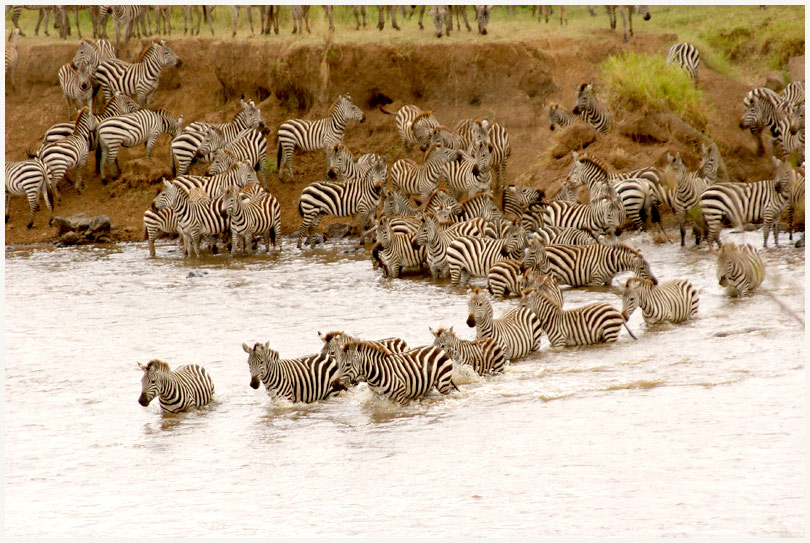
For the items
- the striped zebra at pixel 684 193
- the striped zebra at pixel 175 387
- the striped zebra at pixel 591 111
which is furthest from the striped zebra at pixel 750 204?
the striped zebra at pixel 175 387

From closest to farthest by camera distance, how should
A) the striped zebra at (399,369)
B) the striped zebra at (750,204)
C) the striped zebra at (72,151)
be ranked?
the striped zebra at (399,369)
the striped zebra at (750,204)
the striped zebra at (72,151)

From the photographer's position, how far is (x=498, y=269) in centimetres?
1275

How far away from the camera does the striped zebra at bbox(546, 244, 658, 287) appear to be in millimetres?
12898

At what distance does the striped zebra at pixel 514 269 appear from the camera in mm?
12656

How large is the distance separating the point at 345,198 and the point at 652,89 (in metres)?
5.46

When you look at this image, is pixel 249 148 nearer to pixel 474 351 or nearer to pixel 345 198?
pixel 345 198

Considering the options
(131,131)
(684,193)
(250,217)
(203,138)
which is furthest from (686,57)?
(131,131)

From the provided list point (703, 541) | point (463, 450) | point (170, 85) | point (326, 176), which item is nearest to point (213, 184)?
point (326, 176)

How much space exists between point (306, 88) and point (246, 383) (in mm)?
12011

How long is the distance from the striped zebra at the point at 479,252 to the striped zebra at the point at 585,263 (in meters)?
0.62

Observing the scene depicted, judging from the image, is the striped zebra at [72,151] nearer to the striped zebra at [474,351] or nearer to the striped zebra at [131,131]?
the striped zebra at [131,131]

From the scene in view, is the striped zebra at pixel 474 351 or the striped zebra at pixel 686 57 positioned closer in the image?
the striped zebra at pixel 474 351

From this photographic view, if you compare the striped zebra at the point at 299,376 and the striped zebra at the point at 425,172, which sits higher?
the striped zebra at the point at 425,172

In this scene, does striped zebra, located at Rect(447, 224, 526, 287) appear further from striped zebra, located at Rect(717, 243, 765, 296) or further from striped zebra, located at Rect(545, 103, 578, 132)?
striped zebra, located at Rect(545, 103, 578, 132)
